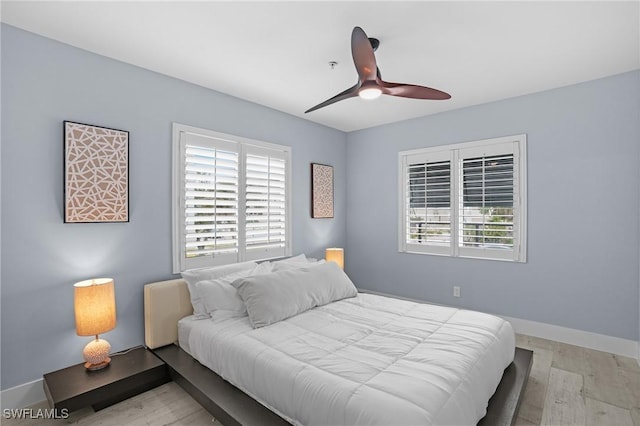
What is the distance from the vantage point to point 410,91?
2373mm

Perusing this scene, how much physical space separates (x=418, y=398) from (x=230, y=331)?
1436mm

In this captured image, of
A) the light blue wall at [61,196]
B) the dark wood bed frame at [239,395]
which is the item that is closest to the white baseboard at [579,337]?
the dark wood bed frame at [239,395]

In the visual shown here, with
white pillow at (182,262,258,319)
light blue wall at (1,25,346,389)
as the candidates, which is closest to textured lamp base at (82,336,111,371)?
light blue wall at (1,25,346,389)

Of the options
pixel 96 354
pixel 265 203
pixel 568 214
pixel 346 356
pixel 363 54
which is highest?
pixel 363 54

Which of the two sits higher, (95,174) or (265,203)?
(95,174)

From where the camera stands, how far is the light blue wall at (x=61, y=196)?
221 centimetres

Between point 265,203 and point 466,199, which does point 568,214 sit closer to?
point 466,199

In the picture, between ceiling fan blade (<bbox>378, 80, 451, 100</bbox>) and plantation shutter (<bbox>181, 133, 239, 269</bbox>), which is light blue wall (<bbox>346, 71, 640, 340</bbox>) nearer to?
A: ceiling fan blade (<bbox>378, 80, 451, 100</bbox>)

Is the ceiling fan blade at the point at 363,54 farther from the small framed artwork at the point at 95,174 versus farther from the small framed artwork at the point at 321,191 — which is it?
the small framed artwork at the point at 321,191

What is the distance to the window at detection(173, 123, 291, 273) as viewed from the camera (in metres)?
3.07

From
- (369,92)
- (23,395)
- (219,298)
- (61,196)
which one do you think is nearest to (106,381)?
(23,395)

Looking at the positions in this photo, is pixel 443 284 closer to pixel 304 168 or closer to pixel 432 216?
pixel 432 216

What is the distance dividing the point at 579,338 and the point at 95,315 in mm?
4344

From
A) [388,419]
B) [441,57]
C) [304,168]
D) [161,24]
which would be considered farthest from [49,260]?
[441,57]
